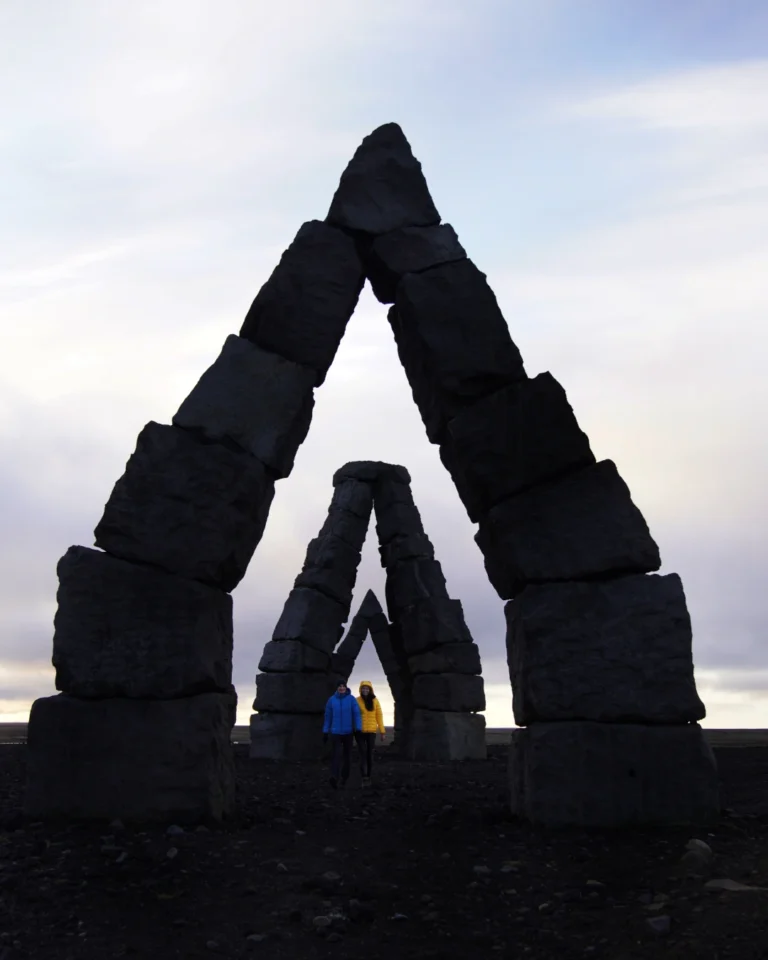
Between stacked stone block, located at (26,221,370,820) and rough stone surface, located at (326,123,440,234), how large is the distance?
8.1 inches

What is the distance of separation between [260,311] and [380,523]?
9.99 m

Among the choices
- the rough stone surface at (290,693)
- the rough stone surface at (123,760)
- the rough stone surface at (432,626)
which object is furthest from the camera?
the rough stone surface at (432,626)

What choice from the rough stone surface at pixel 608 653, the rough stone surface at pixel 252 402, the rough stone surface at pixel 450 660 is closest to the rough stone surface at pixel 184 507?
the rough stone surface at pixel 252 402

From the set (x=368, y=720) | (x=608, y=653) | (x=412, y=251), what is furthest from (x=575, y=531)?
(x=368, y=720)

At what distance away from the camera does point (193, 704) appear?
750 centimetres

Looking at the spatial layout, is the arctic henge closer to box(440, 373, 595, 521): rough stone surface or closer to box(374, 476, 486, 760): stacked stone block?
box(440, 373, 595, 521): rough stone surface

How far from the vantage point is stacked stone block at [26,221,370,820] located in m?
7.36

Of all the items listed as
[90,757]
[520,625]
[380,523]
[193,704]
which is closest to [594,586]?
[520,625]

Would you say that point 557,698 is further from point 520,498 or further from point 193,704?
point 193,704

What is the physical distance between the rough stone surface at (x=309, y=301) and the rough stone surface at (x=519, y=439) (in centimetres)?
127

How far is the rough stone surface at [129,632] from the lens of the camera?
7.48 meters

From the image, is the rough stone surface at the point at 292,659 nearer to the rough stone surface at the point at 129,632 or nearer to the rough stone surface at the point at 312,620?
the rough stone surface at the point at 312,620

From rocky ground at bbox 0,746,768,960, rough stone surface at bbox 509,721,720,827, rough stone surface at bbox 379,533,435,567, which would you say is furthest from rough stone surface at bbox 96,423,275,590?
rough stone surface at bbox 379,533,435,567

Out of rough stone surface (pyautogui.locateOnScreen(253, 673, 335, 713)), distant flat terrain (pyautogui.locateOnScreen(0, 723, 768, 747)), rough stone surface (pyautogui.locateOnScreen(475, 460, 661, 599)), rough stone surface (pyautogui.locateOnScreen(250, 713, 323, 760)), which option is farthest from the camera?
distant flat terrain (pyautogui.locateOnScreen(0, 723, 768, 747))
